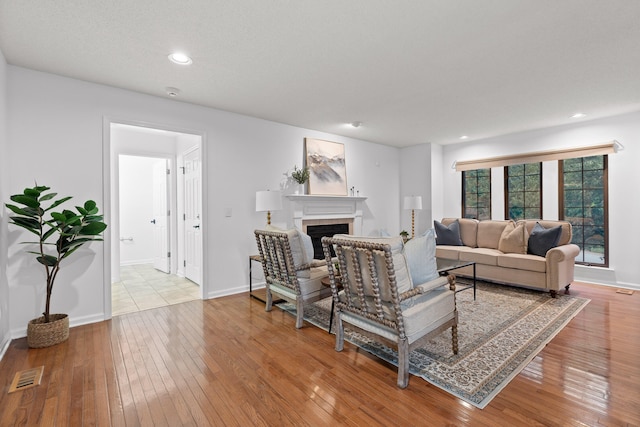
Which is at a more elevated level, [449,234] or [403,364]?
[449,234]

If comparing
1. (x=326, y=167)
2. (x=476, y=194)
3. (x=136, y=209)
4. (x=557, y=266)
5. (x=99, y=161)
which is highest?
(x=326, y=167)

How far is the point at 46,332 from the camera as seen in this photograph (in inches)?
104

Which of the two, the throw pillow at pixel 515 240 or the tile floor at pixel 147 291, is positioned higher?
the throw pillow at pixel 515 240

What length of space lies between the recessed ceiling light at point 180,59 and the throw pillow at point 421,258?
2.49 metres

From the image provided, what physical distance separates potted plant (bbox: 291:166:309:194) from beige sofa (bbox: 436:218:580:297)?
2.57 meters

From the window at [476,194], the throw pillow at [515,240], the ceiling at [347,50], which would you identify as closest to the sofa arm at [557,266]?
the throw pillow at [515,240]

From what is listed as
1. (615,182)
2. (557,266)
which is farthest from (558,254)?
(615,182)

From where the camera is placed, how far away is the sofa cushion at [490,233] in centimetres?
488

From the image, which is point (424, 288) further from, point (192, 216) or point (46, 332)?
point (192, 216)

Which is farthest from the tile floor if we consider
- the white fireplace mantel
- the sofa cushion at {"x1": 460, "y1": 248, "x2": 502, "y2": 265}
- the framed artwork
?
the sofa cushion at {"x1": 460, "y1": 248, "x2": 502, "y2": 265}

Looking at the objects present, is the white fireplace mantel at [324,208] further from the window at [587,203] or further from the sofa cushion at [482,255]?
the window at [587,203]

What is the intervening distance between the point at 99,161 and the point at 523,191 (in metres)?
6.43

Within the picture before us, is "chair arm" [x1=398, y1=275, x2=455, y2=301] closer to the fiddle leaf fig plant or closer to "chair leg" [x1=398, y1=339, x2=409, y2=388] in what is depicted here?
"chair leg" [x1=398, y1=339, x2=409, y2=388]

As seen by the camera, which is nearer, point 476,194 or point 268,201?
point 268,201
